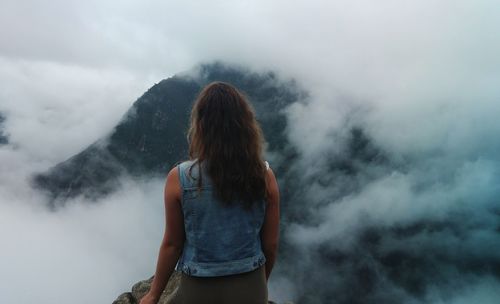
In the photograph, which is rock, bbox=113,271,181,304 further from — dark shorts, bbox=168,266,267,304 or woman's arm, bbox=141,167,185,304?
dark shorts, bbox=168,266,267,304

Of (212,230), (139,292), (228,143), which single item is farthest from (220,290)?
(139,292)

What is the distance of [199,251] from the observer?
4.10 metres

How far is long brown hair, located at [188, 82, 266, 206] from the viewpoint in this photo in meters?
3.99

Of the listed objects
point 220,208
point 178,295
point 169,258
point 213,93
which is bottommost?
point 178,295

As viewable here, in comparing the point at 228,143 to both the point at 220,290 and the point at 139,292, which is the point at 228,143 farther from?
the point at 139,292

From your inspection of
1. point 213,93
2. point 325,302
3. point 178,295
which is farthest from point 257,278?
point 325,302

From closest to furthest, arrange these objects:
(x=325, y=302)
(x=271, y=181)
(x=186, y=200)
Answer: (x=186, y=200), (x=271, y=181), (x=325, y=302)

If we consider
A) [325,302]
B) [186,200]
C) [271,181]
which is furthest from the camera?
[325,302]

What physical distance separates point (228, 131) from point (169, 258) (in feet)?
4.33

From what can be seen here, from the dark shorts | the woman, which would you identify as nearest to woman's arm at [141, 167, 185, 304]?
the woman

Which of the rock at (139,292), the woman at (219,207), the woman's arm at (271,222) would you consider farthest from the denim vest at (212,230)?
the rock at (139,292)

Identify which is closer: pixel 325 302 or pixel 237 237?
pixel 237 237

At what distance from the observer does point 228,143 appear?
13.5ft

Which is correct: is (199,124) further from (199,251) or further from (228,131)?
(199,251)
